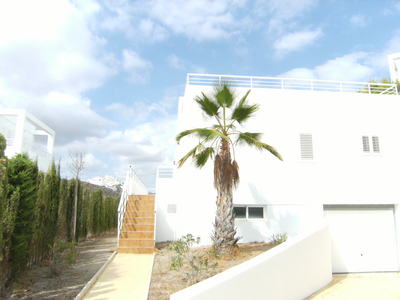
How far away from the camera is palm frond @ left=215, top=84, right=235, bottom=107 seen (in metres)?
9.71

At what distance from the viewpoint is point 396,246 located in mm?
12242

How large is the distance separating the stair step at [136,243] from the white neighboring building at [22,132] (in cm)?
841

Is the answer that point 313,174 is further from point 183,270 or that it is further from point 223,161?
point 183,270

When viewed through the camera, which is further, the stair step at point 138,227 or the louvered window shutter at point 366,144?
the louvered window shutter at point 366,144

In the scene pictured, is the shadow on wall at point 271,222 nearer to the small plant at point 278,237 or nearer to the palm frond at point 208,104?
the small plant at point 278,237

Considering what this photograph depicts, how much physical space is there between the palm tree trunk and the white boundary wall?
2.43 m

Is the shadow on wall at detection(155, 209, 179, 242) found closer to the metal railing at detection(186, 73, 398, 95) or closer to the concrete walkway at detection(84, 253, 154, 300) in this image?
the concrete walkway at detection(84, 253, 154, 300)

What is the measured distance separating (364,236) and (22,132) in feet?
64.0

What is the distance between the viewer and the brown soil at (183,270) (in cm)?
708

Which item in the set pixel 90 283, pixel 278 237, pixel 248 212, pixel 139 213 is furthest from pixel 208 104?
pixel 139 213

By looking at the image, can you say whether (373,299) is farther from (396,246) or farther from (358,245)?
(396,246)

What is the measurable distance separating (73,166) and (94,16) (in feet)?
33.1

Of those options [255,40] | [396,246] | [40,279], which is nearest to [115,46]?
[255,40]

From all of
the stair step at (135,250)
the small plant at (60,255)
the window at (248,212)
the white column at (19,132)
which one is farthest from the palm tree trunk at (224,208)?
the white column at (19,132)
